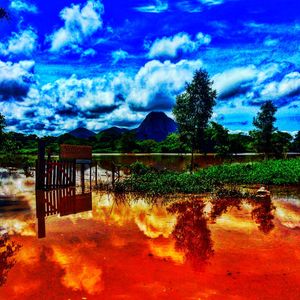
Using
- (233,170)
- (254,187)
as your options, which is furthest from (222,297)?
(233,170)

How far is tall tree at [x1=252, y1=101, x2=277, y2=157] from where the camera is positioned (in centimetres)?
4447

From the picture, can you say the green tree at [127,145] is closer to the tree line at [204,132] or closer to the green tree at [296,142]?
the tree line at [204,132]

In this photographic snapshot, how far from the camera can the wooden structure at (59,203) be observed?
12.4 m

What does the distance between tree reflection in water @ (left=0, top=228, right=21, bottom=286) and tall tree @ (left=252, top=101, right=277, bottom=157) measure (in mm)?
39676

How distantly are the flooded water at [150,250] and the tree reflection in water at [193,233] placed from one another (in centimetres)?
3

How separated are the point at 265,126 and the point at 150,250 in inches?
1549

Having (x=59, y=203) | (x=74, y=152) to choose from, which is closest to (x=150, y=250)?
(x=59, y=203)

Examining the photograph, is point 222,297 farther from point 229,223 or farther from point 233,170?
point 233,170

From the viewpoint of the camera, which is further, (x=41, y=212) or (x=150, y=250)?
(x=41, y=212)

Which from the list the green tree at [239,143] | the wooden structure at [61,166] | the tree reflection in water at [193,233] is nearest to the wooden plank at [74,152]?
the wooden structure at [61,166]

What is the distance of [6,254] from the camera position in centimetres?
816

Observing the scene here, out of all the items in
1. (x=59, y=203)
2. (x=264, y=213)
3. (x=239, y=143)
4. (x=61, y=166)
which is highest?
(x=239, y=143)

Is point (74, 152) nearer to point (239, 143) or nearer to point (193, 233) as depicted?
point (193, 233)

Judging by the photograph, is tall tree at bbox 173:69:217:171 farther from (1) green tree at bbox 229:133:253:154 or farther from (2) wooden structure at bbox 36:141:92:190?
(1) green tree at bbox 229:133:253:154
